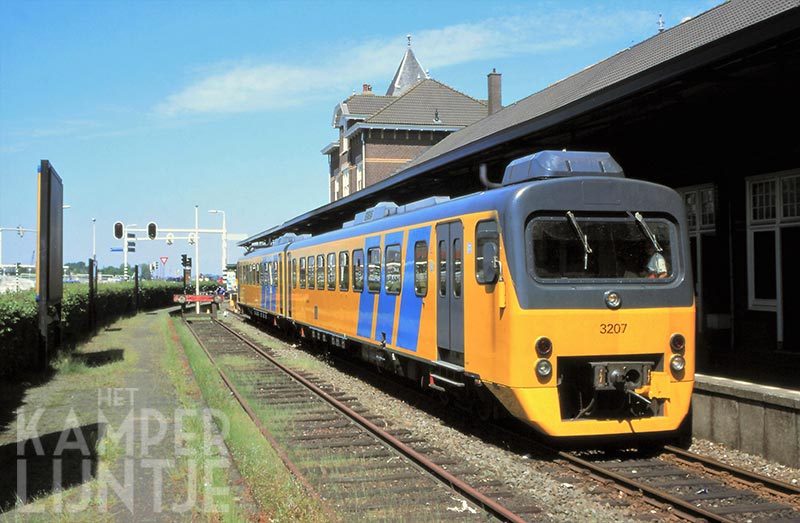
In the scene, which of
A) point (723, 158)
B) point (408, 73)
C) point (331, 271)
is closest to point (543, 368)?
point (723, 158)

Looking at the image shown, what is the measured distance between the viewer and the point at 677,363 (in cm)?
837

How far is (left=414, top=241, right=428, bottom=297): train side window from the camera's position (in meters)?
10.6

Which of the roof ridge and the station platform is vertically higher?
the roof ridge

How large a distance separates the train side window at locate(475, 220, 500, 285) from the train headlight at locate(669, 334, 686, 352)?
1984mm

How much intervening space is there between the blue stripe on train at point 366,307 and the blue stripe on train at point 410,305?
1573 millimetres

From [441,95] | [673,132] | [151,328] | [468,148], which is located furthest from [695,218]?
[441,95]

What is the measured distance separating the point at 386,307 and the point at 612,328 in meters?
4.72

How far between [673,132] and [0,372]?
1101cm

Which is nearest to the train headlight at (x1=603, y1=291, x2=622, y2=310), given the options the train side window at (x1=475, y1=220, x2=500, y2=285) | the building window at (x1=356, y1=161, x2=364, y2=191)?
the train side window at (x1=475, y1=220, x2=500, y2=285)

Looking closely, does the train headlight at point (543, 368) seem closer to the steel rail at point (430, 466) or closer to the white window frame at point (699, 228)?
the steel rail at point (430, 466)

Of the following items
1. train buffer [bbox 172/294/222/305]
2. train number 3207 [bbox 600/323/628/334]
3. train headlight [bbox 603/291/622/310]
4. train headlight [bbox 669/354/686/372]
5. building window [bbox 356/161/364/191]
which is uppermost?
building window [bbox 356/161/364/191]

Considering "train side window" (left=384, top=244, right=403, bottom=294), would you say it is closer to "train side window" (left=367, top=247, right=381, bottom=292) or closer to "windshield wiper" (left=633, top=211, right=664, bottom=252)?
"train side window" (left=367, top=247, right=381, bottom=292)

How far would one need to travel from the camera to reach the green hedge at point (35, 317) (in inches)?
490

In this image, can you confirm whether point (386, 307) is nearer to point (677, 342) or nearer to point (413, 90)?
point (677, 342)
